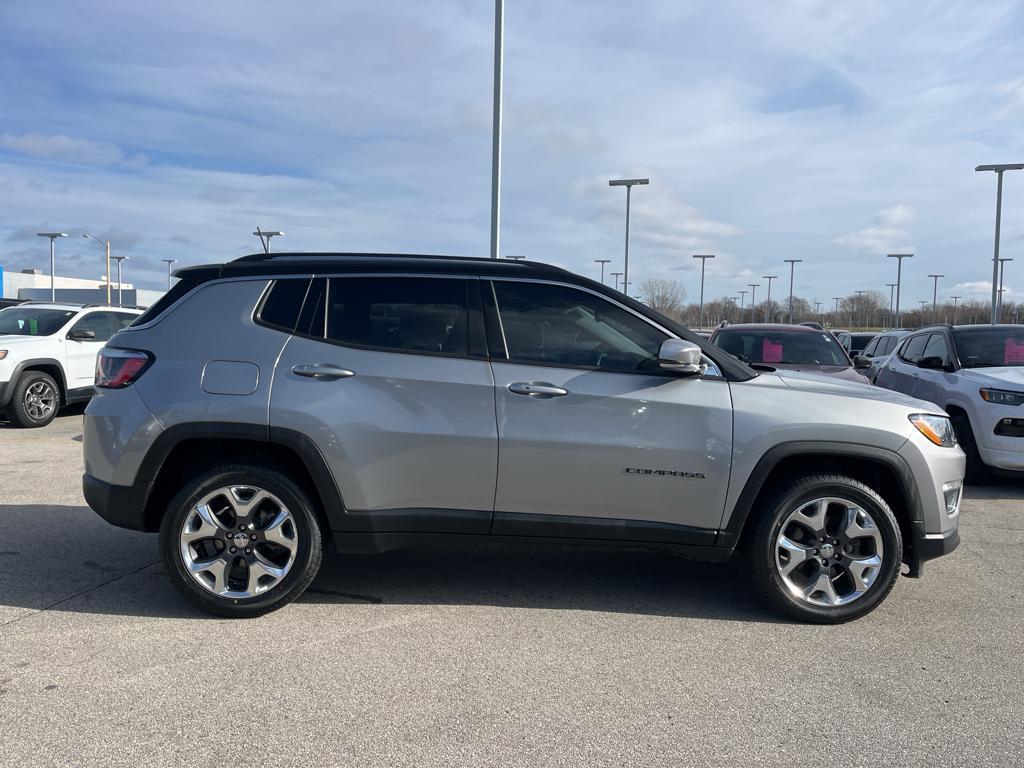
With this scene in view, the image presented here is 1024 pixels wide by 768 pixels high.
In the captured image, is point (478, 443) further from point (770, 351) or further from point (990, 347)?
point (990, 347)

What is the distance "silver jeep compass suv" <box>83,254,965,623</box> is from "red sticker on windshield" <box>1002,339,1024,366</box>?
5218mm

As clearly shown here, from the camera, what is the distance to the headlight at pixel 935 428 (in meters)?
4.32

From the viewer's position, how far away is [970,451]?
26.3ft

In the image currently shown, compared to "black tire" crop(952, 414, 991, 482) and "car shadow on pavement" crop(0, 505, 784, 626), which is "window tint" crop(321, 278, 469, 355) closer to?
"car shadow on pavement" crop(0, 505, 784, 626)

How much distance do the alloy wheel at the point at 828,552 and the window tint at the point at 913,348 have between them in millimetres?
6399

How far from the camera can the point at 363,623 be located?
4.20 meters

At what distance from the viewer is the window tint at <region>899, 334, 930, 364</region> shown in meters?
9.96

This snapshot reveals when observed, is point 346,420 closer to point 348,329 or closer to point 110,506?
point 348,329

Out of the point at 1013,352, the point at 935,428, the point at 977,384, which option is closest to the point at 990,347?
the point at 1013,352

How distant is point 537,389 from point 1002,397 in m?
5.70

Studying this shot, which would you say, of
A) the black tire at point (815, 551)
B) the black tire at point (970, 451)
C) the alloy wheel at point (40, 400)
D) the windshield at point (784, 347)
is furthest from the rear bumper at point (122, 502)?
the alloy wheel at point (40, 400)

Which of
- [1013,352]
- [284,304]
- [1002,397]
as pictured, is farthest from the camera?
[1013,352]

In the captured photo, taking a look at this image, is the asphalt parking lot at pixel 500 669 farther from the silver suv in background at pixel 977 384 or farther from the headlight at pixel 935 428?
the silver suv in background at pixel 977 384

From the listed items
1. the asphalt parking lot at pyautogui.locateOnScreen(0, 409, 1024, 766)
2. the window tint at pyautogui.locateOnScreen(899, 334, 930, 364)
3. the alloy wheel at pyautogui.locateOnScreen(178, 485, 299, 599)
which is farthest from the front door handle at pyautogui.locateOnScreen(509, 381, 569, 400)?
the window tint at pyautogui.locateOnScreen(899, 334, 930, 364)
